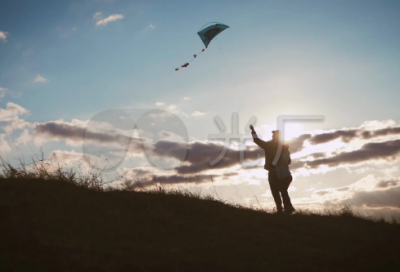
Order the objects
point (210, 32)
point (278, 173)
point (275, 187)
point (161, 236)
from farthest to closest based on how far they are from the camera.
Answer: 1. point (210, 32)
2. point (275, 187)
3. point (278, 173)
4. point (161, 236)

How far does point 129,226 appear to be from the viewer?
8109mm

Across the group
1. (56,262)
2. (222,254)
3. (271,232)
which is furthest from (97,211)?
(271,232)

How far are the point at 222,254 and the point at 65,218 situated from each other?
359cm

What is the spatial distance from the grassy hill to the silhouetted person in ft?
2.85

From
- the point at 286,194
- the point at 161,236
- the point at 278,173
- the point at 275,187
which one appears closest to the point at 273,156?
the point at 278,173

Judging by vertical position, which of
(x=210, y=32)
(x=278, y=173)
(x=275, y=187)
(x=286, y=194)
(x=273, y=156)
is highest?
(x=210, y=32)

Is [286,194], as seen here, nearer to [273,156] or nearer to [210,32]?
[273,156]

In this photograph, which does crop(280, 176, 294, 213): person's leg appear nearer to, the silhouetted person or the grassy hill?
the silhouetted person

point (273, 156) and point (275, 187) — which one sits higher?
point (273, 156)

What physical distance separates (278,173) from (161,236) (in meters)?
5.14

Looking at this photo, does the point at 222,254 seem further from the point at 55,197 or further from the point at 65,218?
the point at 55,197

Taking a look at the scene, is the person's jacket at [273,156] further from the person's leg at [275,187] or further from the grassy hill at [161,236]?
the grassy hill at [161,236]

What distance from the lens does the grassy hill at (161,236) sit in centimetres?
630

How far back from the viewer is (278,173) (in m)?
11.5
